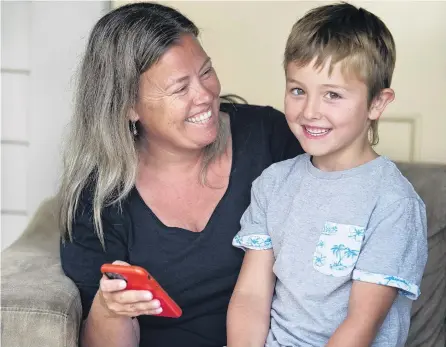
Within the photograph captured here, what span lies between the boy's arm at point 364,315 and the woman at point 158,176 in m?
0.40

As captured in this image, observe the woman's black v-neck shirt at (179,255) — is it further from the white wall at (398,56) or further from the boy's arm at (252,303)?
the white wall at (398,56)

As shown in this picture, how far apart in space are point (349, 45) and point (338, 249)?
0.38 m

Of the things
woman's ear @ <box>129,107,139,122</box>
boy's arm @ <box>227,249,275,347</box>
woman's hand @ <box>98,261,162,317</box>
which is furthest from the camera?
woman's ear @ <box>129,107,139,122</box>

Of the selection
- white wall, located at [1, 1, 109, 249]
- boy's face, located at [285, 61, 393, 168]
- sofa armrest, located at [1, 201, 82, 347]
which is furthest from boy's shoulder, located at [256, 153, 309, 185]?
white wall, located at [1, 1, 109, 249]

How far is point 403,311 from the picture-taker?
5.11 feet

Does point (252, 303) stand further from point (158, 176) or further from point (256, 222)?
point (158, 176)

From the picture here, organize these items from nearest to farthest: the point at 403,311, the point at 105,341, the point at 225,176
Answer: the point at 403,311, the point at 105,341, the point at 225,176

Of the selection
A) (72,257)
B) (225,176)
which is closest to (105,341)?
(72,257)

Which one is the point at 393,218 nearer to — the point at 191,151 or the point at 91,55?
the point at 191,151

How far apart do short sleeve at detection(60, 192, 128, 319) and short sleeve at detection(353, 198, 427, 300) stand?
597 mm

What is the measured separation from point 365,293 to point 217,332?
0.48 metres

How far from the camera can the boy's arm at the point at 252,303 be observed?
65.1 inches

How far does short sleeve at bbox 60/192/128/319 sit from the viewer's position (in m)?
1.82

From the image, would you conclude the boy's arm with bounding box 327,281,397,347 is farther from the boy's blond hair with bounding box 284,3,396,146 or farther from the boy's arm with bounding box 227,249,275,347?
the boy's blond hair with bounding box 284,3,396,146
